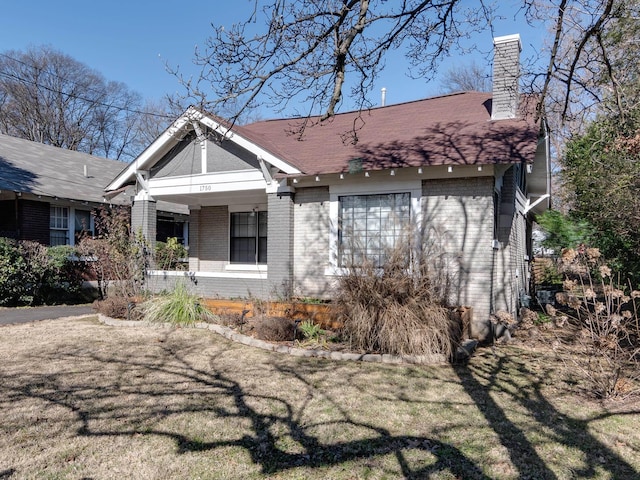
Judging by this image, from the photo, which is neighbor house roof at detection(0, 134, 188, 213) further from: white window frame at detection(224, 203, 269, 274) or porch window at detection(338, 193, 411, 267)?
porch window at detection(338, 193, 411, 267)

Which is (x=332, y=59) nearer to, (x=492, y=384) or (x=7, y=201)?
(x=492, y=384)

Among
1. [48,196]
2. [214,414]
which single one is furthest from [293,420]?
[48,196]

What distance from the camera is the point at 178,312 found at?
9984 mm

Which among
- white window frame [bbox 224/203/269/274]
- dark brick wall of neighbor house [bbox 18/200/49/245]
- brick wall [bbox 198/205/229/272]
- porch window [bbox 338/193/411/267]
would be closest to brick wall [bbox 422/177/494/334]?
porch window [bbox 338/193/411/267]

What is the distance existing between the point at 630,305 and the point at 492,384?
8.83 meters

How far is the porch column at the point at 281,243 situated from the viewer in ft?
36.0

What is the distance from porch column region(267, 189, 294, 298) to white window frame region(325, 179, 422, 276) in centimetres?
100

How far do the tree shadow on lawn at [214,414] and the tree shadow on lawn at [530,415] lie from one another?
1.94 ft

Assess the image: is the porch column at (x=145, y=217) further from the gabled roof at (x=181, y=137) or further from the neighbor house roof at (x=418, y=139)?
the neighbor house roof at (x=418, y=139)

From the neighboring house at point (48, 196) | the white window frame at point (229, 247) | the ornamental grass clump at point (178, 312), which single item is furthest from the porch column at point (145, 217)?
the ornamental grass clump at point (178, 312)

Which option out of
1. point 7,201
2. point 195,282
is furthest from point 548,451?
point 7,201

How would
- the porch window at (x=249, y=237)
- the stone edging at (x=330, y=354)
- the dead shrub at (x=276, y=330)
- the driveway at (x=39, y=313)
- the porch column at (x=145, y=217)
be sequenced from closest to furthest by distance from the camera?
the stone edging at (x=330, y=354) → the dead shrub at (x=276, y=330) → the driveway at (x=39, y=313) → the porch column at (x=145, y=217) → the porch window at (x=249, y=237)

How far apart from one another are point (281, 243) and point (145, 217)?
4620 mm

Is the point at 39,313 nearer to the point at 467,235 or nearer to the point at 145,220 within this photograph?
the point at 145,220
